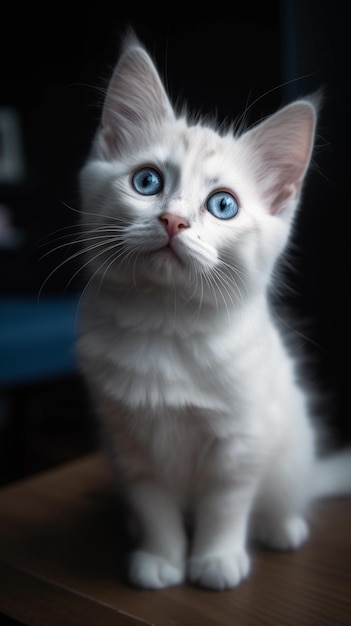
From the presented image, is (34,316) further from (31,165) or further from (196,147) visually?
(196,147)

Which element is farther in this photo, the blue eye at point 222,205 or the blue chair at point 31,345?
the blue chair at point 31,345

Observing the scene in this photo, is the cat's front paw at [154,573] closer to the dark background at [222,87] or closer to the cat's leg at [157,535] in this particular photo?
the cat's leg at [157,535]

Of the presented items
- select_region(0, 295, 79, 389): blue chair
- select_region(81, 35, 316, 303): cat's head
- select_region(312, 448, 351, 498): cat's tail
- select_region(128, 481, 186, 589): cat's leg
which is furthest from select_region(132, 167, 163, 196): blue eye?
select_region(0, 295, 79, 389): blue chair

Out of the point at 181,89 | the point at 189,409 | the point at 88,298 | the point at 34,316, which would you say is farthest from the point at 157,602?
the point at 34,316

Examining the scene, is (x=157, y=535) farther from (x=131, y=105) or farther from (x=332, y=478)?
(x=131, y=105)

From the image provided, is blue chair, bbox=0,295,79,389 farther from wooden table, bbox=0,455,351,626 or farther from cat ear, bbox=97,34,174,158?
cat ear, bbox=97,34,174,158

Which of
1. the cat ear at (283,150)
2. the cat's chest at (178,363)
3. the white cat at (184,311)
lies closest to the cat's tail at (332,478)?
the white cat at (184,311)
